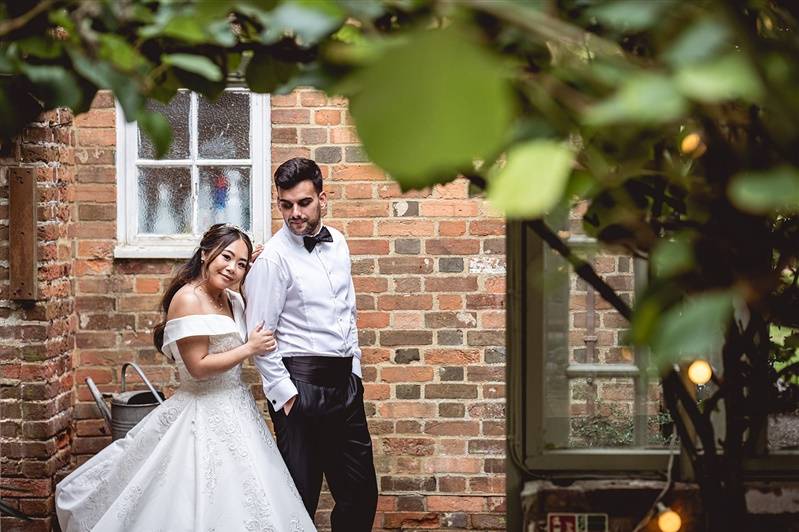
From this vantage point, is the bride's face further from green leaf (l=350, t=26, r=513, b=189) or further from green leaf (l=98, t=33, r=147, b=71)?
green leaf (l=350, t=26, r=513, b=189)

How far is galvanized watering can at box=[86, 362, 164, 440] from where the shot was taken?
13.8ft

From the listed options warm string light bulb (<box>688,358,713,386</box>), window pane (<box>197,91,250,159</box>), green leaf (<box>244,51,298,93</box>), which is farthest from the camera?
window pane (<box>197,91,250,159</box>)

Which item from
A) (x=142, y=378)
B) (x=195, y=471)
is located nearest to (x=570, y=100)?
(x=195, y=471)

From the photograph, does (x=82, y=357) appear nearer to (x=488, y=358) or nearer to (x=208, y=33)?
(x=488, y=358)

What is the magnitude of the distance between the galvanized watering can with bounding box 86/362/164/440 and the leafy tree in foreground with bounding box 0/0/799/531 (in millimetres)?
2971

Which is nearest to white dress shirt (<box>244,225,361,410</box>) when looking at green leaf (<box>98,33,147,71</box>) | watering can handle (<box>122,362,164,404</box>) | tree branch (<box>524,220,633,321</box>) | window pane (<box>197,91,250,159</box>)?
watering can handle (<box>122,362,164,404</box>)

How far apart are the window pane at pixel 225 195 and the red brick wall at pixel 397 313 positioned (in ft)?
0.61

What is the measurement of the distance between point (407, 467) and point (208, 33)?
3637mm

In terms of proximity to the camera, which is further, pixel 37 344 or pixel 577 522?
pixel 37 344

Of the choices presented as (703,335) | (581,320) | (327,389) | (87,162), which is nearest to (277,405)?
(327,389)

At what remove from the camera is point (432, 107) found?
530mm

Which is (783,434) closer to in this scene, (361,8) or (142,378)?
(361,8)

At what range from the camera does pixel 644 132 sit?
1.08 m

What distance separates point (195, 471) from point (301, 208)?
1.12 meters
